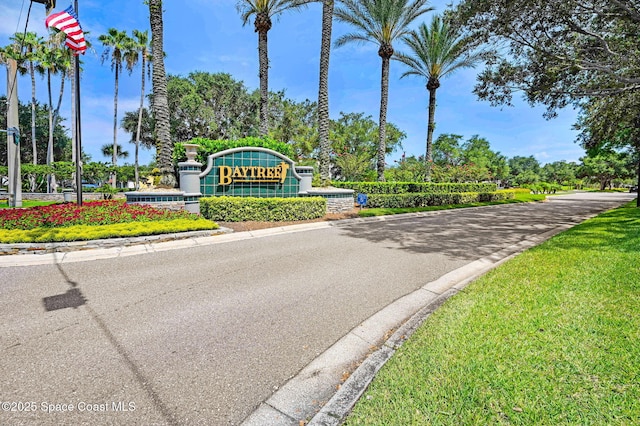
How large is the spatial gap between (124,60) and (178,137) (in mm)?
9265

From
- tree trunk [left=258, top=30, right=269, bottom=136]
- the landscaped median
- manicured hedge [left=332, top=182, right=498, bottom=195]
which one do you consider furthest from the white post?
manicured hedge [left=332, top=182, right=498, bottom=195]

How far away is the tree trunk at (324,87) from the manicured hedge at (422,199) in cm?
345

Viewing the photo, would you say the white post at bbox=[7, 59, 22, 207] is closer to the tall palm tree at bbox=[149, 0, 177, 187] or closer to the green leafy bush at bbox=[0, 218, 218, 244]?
the tall palm tree at bbox=[149, 0, 177, 187]

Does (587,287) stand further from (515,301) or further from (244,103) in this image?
(244,103)

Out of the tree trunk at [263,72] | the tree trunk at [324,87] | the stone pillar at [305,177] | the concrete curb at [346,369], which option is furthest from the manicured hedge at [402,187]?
the concrete curb at [346,369]

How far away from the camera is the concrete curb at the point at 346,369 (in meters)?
2.44

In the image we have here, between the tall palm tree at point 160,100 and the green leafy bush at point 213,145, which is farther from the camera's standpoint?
the green leafy bush at point 213,145

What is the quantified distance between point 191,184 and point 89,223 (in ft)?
13.4

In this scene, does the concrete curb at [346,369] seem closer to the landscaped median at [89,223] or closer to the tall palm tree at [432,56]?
the landscaped median at [89,223]

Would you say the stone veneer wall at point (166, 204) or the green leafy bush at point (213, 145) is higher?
the green leafy bush at point (213, 145)

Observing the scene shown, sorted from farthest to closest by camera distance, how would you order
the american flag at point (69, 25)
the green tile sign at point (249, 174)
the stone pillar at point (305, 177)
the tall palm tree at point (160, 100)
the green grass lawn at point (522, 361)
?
the stone pillar at point (305, 177) < the green tile sign at point (249, 174) < the tall palm tree at point (160, 100) < the american flag at point (69, 25) < the green grass lawn at point (522, 361)

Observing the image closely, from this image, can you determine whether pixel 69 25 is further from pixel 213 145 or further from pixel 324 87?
pixel 324 87

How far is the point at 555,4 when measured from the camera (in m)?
9.30

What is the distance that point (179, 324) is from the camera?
3.94 meters
